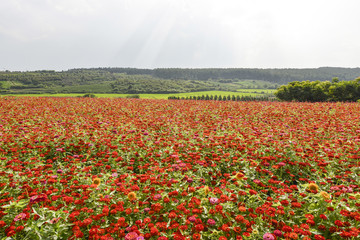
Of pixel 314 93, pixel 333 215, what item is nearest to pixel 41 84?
pixel 314 93

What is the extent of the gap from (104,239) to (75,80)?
19180 cm

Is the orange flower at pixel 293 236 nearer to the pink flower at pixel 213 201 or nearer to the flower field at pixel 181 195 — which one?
the flower field at pixel 181 195

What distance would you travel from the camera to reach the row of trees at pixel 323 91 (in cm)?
3484

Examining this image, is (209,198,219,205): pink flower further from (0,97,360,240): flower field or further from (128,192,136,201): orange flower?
(128,192,136,201): orange flower

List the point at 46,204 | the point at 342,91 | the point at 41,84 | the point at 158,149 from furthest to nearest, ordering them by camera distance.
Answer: the point at 41,84 → the point at 342,91 → the point at 158,149 → the point at 46,204

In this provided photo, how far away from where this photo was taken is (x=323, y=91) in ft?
125

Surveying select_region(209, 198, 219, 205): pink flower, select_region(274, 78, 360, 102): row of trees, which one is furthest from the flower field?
select_region(274, 78, 360, 102): row of trees

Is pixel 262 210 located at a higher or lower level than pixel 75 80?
lower

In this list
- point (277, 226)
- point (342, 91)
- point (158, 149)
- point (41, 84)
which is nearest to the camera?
point (277, 226)

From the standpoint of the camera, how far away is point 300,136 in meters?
7.48

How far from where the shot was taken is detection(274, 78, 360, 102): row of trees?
34.8 m

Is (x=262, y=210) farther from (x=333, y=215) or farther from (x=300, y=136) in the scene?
(x=300, y=136)

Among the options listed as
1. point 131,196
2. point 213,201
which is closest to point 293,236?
point 213,201

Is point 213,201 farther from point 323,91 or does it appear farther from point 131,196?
point 323,91
